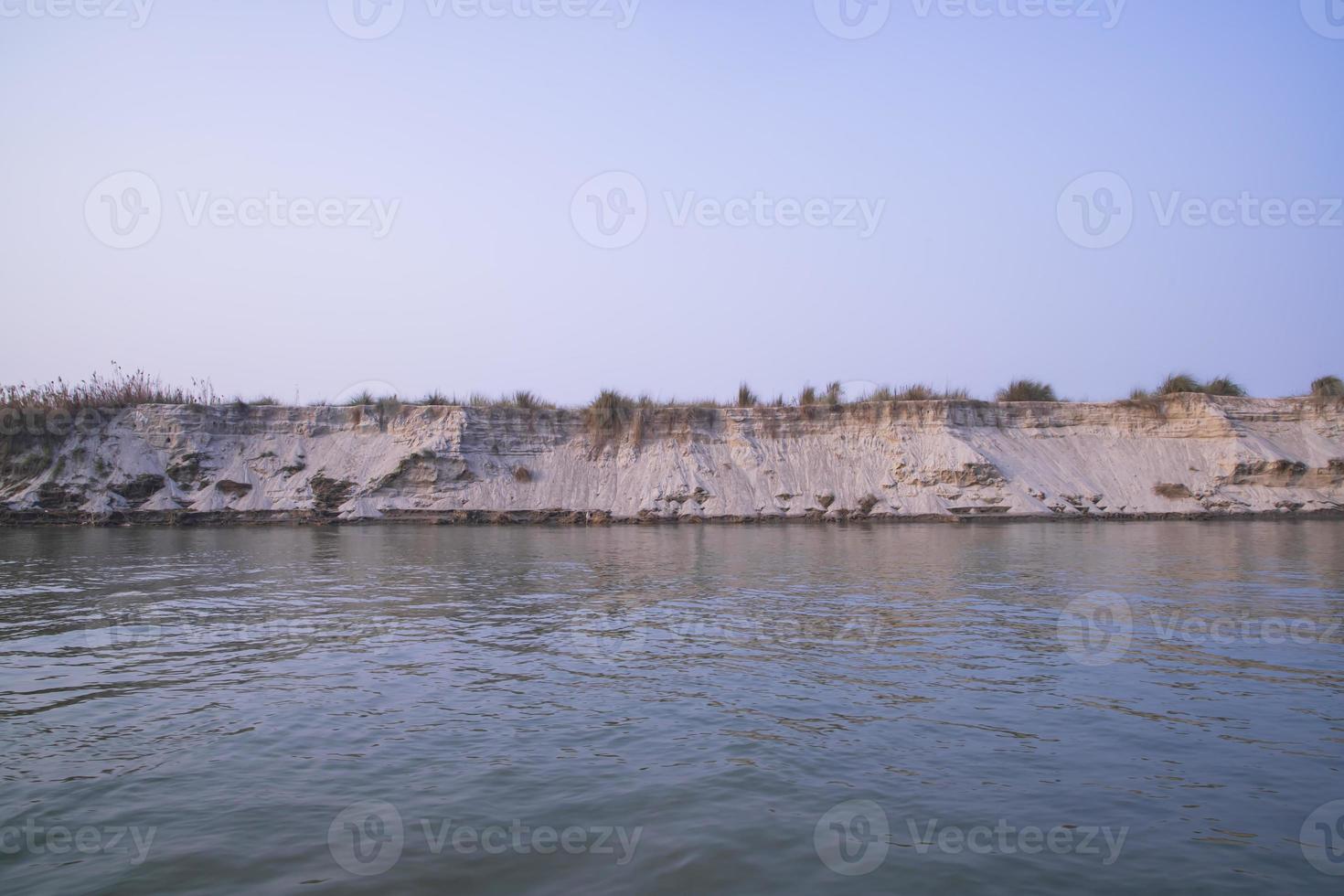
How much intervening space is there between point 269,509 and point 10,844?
2659 cm

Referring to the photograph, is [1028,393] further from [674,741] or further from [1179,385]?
[674,741]

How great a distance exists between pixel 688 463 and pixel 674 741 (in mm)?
26187

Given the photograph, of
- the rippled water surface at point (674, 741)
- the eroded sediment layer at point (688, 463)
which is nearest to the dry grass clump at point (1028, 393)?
the eroded sediment layer at point (688, 463)

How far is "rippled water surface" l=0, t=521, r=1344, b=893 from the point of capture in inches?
144

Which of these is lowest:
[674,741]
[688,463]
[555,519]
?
[674,741]

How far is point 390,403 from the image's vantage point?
3262 cm

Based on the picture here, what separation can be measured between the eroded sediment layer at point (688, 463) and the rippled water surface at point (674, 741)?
17892mm

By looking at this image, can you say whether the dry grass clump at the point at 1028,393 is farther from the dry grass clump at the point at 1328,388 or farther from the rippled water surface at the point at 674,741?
the rippled water surface at the point at 674,741

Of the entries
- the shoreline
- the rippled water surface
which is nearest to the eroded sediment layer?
the shoreline

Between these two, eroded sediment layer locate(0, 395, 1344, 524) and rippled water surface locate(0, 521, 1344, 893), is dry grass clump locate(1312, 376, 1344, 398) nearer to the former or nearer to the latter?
eroded sediment layer locate(0, 395, 1344, 524)

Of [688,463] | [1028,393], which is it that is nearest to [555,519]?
[688,463]

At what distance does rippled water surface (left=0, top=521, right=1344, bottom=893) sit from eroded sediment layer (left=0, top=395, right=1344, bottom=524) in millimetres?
17892

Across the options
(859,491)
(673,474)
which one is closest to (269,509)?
(673,474)

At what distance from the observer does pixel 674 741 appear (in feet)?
17.3
